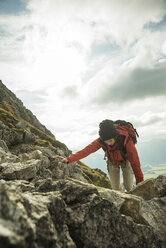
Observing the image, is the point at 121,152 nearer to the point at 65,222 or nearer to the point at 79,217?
the point at 79,217

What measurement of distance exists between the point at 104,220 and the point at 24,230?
12.1 ft

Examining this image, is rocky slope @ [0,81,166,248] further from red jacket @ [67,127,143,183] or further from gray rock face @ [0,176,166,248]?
red jacket @ [67,127,143,183]

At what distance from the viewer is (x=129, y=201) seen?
26.4 ft

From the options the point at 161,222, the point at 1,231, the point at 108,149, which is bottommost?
the point at 161,222

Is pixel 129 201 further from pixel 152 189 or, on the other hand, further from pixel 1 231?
pixel 1 231

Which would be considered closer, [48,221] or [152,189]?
[48,221]

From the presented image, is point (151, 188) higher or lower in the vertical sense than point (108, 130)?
lower

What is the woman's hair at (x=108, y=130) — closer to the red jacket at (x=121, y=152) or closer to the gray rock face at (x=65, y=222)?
the red jacket at (x=121, y=152)

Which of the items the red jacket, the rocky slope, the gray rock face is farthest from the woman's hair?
the gray rock face

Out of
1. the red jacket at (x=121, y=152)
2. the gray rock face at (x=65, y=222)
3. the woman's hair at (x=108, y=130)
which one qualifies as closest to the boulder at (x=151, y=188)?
the red jacket at (x=121, y=152)

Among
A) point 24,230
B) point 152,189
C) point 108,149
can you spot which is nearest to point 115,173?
point 108,149

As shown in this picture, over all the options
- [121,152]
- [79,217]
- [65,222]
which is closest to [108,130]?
[121,152]

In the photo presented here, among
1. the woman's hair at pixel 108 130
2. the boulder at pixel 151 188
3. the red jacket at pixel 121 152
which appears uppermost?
the woman's hair at pixel 108 130

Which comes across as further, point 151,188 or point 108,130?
point 108,130
